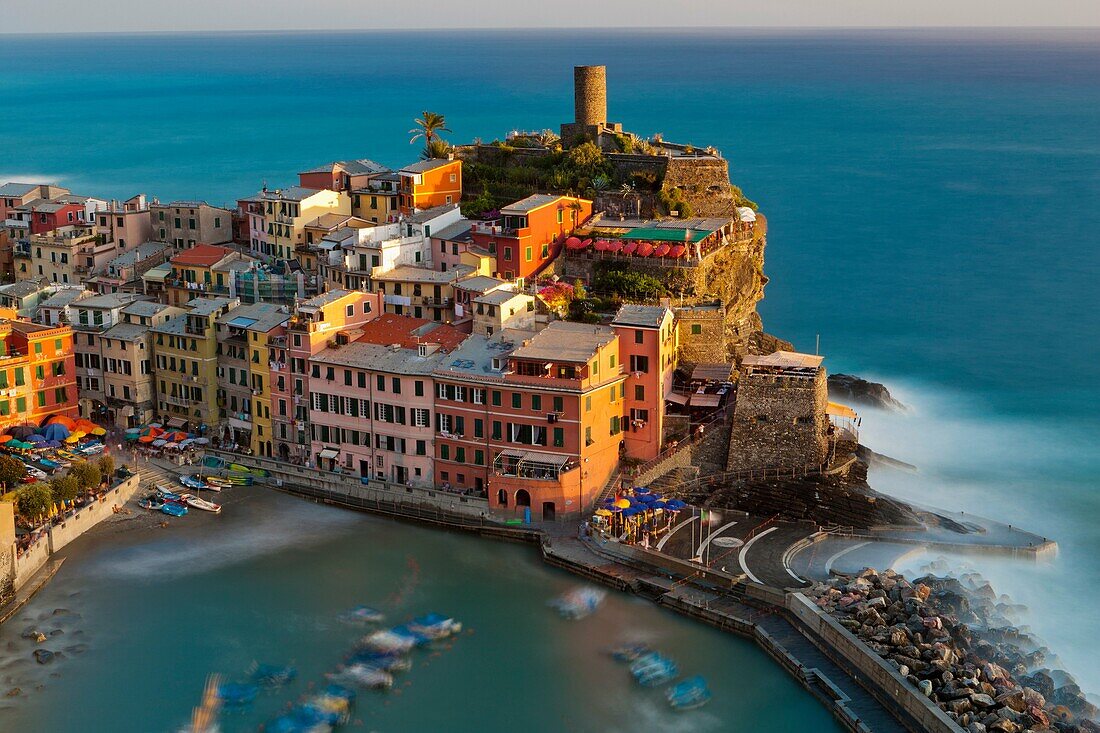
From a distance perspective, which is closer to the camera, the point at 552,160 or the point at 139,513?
the point at 139,513

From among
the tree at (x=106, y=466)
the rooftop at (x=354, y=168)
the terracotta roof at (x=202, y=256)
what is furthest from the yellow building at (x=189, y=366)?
the rooftop at (x=354, y=168)

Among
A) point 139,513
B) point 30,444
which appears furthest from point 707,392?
point 30,444

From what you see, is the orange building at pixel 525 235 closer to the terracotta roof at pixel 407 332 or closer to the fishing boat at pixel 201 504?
the terracotta roof at pixel 407 332

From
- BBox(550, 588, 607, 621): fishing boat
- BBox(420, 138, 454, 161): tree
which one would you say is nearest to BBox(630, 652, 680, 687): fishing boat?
BBox(550, 588, 607, 621): fishing boat

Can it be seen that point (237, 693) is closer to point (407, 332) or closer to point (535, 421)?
point (535, 421)

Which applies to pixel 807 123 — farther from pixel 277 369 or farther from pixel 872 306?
pixel 277 369

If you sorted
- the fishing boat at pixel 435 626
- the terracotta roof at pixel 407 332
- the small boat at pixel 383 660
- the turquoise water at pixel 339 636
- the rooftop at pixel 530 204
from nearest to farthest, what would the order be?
the turquoise water at pixel 339 636 → the small boat at pixel 383 660 → the fishing boat at pixel 435 626 → the terracotta roof at pixel 407 332 → the rooftop at pixel 530 204
